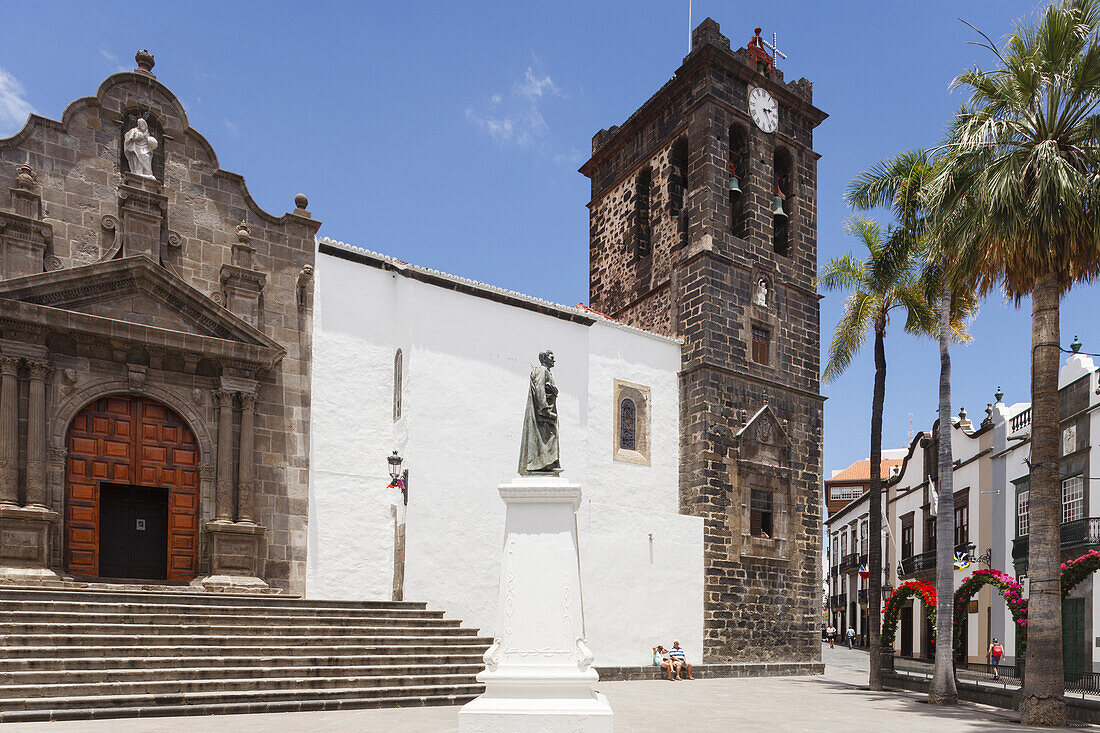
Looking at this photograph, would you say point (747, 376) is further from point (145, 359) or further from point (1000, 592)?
point (145, 359)

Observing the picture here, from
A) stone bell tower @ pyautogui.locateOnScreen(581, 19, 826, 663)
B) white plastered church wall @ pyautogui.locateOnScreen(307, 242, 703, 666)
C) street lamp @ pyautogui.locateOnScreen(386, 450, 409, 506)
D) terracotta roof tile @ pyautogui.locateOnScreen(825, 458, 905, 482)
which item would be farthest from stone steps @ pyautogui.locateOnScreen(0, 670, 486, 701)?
terracotta roof tile @ pyautogui.locateOnScreen(825, 458, 905, 482)

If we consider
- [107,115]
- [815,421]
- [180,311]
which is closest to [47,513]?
[180,311]

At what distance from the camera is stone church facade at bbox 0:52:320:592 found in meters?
14.9

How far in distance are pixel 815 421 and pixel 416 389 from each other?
39.4 feet

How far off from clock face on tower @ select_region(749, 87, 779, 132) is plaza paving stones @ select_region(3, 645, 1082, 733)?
15.1m

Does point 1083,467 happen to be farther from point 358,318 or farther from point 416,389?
point 358,318

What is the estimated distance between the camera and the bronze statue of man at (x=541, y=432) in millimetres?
9703

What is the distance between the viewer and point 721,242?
23453mm

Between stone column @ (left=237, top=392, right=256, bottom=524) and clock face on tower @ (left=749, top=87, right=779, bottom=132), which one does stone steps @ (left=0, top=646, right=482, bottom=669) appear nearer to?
stone column @ (left=237, top=392, right=256, bottom=524)

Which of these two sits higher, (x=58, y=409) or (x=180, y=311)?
(x=180, y=311)

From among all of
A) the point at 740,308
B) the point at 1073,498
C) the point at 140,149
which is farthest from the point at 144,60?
the point at 1073,498

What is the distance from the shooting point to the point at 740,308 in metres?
23.6

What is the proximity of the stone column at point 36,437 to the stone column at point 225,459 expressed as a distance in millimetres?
2862

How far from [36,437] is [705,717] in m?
11.6
